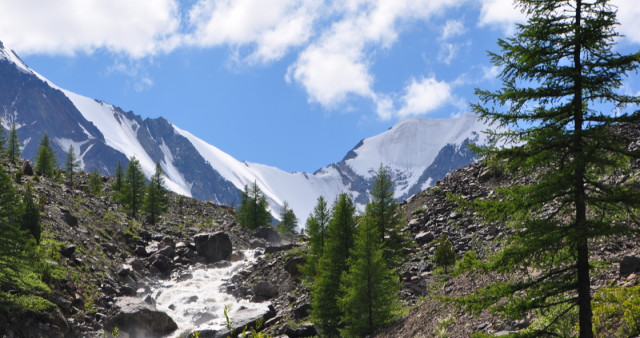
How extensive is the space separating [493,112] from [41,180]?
4603 centimetres

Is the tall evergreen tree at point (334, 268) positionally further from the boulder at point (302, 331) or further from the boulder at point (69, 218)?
the boulder at point (69, 218)

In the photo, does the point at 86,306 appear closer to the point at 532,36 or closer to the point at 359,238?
the point at 359,238

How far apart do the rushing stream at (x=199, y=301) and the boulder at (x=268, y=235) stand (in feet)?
52.2

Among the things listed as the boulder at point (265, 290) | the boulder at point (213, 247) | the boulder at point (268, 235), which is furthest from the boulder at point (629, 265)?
the boulder at point (268, 235)

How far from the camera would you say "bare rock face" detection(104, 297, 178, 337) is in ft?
82.3

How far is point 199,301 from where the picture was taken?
32.5 m

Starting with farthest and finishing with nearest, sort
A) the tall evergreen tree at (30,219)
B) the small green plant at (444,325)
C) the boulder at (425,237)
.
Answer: the boulder at (425,237) < the tall evergreen tree at (30,219) < the small green plant at (444,325)

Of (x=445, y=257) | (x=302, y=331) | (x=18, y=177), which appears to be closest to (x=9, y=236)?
(x=302, y=331)

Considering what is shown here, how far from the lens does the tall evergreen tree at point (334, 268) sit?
22.2 meters

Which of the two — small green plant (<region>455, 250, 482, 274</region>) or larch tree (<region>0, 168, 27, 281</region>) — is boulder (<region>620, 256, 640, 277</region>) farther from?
larch tree (<region>0, 168, 27, 281</region>)

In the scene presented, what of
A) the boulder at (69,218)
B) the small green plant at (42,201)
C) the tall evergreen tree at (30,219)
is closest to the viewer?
the tall evergreen tree at (30,219)

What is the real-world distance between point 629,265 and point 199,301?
2776 cm

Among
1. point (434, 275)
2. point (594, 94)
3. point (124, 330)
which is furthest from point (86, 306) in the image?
point (594, 94)

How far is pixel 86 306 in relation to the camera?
2588 centimetres
